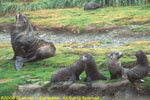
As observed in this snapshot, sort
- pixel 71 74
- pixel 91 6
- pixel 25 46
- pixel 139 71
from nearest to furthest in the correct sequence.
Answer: pixel 139 71 < pixel 71 74 < pixel 25 46 < pixel 91 6

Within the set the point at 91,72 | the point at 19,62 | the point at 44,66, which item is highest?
the point at 91,72

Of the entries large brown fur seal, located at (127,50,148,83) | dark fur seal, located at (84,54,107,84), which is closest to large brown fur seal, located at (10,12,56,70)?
dark fur seal, located at (84,54,107,84)

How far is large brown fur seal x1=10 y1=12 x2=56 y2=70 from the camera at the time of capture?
9.20 metres

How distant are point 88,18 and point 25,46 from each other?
8.30 meters

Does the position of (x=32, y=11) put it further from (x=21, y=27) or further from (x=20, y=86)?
(x=20, y=86)

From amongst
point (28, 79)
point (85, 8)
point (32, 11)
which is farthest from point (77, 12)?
point (28, 79)

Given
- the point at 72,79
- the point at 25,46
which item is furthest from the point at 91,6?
the point at 72,79

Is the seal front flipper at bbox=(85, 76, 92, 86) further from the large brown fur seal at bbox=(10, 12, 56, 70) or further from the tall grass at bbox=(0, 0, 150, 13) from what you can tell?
the tall grass at bbox=(0, 0, 150, 13)

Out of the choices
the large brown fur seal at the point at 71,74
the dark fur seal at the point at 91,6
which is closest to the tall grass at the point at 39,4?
the dark fur seal at the point at 91,6

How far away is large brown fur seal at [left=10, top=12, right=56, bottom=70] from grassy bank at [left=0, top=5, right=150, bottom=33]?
6.09 metres

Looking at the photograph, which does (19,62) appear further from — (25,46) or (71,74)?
(71,74)

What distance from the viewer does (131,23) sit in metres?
15.0

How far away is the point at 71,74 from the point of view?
7047 mm

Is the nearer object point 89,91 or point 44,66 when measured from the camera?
point 89,91
